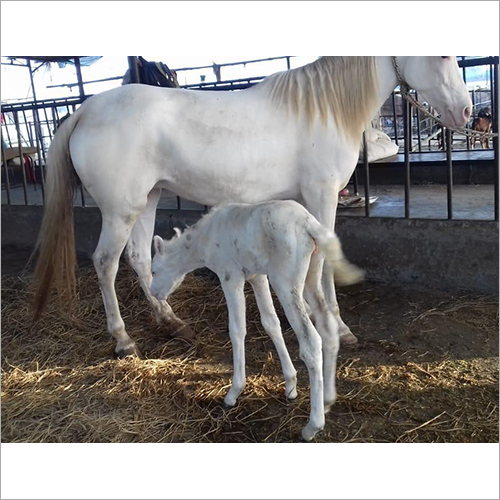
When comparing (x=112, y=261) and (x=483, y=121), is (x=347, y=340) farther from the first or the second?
(x=483, y=121)

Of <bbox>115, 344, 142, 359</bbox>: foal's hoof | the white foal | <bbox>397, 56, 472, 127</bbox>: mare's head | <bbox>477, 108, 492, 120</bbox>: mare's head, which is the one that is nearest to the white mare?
<bbox>397, 56, 472, 127</bbox>: mare's head

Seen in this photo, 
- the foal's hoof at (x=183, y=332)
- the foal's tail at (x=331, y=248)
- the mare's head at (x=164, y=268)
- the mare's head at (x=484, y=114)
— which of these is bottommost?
the foal's hoof at (x=183, y=332)

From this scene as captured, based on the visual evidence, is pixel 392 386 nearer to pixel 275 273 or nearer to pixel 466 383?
pixel 466 383

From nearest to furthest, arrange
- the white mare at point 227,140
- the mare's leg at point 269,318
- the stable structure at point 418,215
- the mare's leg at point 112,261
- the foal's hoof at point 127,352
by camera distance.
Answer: the mare's leg at point 269,318, the white mare at point 227,140, the mare's leg at point 112,261, the foal's hoof at point 127,352, the stable structure at point 418,215

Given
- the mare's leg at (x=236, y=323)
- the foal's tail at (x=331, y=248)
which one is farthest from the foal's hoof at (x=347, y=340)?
the foal's tail at (x=331, y=248)

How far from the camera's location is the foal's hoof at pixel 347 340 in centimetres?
310

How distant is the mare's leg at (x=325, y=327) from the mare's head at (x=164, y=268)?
692mm

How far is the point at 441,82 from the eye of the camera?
2877 millimetres

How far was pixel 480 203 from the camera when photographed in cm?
475

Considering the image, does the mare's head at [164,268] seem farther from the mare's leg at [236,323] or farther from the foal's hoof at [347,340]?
the foal's hoof at [347,340]

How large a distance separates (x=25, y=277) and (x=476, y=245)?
396 cm

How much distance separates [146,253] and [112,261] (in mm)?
381

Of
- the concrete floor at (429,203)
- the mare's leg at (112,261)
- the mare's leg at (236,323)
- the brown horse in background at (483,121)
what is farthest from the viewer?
the brown horse in background at (483,121)

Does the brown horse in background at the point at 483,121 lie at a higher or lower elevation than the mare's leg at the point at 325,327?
higher
